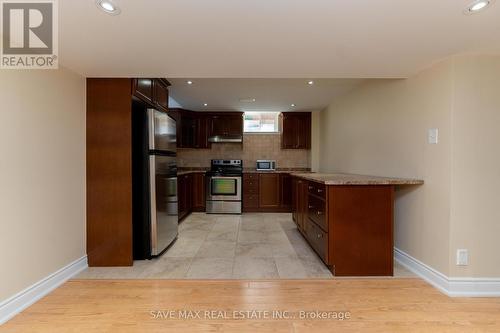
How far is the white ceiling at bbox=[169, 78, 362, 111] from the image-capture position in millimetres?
3664

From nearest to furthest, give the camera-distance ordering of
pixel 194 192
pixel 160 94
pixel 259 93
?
pixel 160 94 → pixel 259 93 → pixel 194 192

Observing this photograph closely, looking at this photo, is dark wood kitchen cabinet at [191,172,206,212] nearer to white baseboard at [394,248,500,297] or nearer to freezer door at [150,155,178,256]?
freezer door at [150,155,178,256]

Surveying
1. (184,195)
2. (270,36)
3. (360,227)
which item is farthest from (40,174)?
(184,195)

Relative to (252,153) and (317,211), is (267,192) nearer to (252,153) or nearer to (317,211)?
(252,153)

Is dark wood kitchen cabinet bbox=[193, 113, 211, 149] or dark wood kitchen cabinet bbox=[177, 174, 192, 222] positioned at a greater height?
dark wood kitchen cabinet bbox=[193, 113, 211, 149]

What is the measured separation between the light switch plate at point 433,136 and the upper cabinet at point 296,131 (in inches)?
143

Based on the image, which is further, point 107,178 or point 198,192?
point 198,192

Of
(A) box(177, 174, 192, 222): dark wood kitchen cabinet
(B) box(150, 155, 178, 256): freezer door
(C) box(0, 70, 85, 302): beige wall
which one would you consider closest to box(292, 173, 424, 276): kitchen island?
(B) box(150, 155, 178, 256): freezer door

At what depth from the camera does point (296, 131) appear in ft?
19.9

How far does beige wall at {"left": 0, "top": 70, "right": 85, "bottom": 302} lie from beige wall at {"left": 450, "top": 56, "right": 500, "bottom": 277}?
135 inches

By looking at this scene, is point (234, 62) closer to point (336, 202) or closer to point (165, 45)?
point (165, 45)

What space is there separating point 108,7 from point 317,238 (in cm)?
272

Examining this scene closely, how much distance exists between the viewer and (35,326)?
1.80 metres

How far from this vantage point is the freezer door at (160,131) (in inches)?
116
